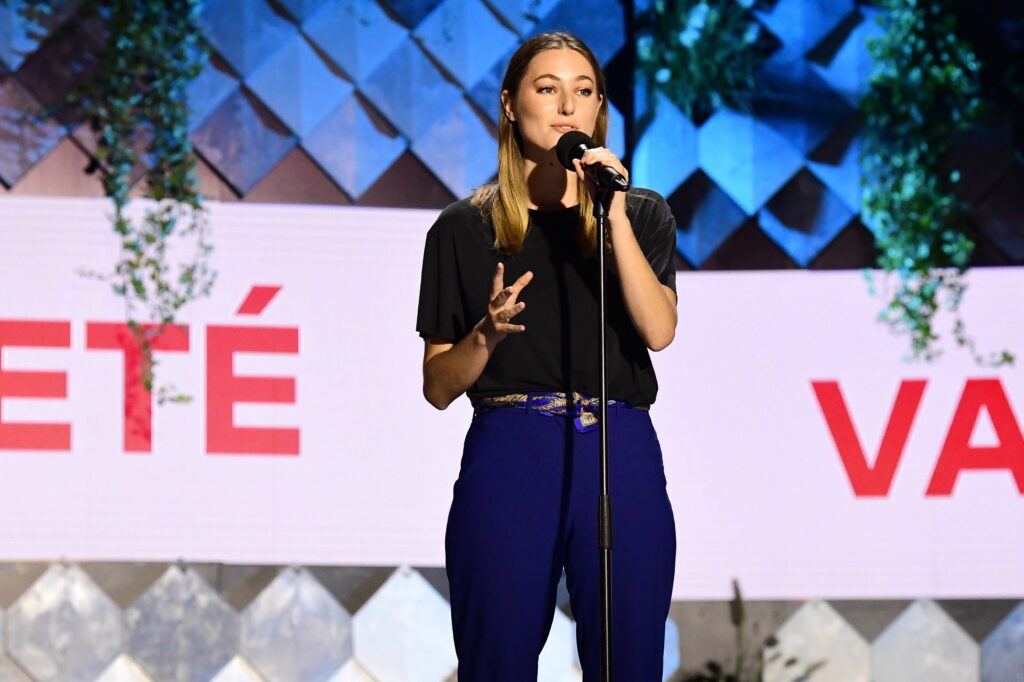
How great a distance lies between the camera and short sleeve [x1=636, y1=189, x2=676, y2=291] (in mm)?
1703

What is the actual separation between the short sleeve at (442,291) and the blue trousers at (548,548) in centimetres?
18

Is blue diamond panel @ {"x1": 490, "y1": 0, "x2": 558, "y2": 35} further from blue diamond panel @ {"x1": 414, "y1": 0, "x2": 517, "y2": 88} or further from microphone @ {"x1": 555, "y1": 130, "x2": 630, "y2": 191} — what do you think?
microphone @ {"x1": 555, "y1": 130, "x2": 630, "y2": 191}

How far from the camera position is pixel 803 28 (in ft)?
9.93

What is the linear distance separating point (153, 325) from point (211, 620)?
770mm

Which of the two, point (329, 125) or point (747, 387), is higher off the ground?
point (329, 125)

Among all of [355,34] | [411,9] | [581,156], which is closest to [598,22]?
[411,9]

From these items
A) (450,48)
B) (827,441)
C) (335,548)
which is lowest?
(335,548)

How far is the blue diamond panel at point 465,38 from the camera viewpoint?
3025mm

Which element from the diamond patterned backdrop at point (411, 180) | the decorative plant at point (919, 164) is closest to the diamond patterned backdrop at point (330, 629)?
the diamond patterned backdrop at point (411, 180)

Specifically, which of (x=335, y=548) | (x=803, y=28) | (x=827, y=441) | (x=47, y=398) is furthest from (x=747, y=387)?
(x=47, y=398)

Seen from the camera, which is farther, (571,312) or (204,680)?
(204,680)

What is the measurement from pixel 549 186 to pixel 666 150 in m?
1.39

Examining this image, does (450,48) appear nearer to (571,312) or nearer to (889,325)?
(889,325)

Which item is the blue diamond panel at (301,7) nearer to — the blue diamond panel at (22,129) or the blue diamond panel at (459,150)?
the blue diamond panel at (459,150)
